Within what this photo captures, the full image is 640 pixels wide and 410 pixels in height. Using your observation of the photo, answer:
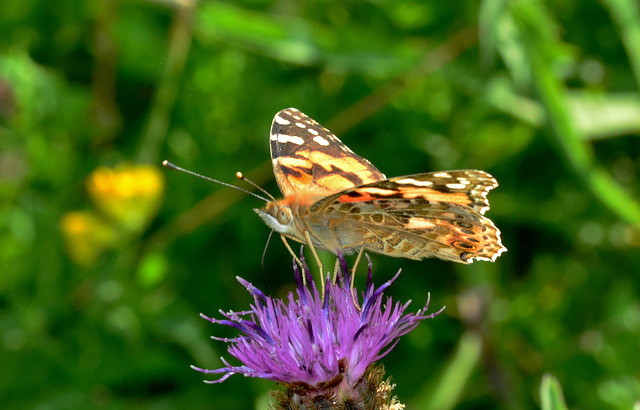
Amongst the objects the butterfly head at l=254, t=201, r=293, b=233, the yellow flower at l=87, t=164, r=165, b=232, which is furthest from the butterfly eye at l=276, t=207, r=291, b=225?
the yellow flower at l=87, t=164, r=165, b=232

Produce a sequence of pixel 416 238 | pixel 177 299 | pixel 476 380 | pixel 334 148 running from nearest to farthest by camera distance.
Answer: pixel 416 238 < pixel 334 148 < pixel 476 380 < pixel 177 299

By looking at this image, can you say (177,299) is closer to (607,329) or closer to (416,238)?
(416,238)

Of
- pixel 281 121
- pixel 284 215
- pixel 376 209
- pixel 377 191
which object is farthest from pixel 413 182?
pixel 281 121

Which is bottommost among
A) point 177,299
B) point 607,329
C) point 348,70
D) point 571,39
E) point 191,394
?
point 191,394

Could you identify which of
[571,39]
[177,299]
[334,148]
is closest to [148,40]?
[177,299]

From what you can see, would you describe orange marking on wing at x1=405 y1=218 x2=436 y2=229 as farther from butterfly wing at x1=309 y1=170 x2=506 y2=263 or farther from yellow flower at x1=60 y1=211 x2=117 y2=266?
yellow flower at x1=60 y1=211 x2=117 y2=266

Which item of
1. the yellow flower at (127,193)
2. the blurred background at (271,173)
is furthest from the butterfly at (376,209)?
the yellow flower at (127,193)

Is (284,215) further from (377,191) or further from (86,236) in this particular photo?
(86,236)
